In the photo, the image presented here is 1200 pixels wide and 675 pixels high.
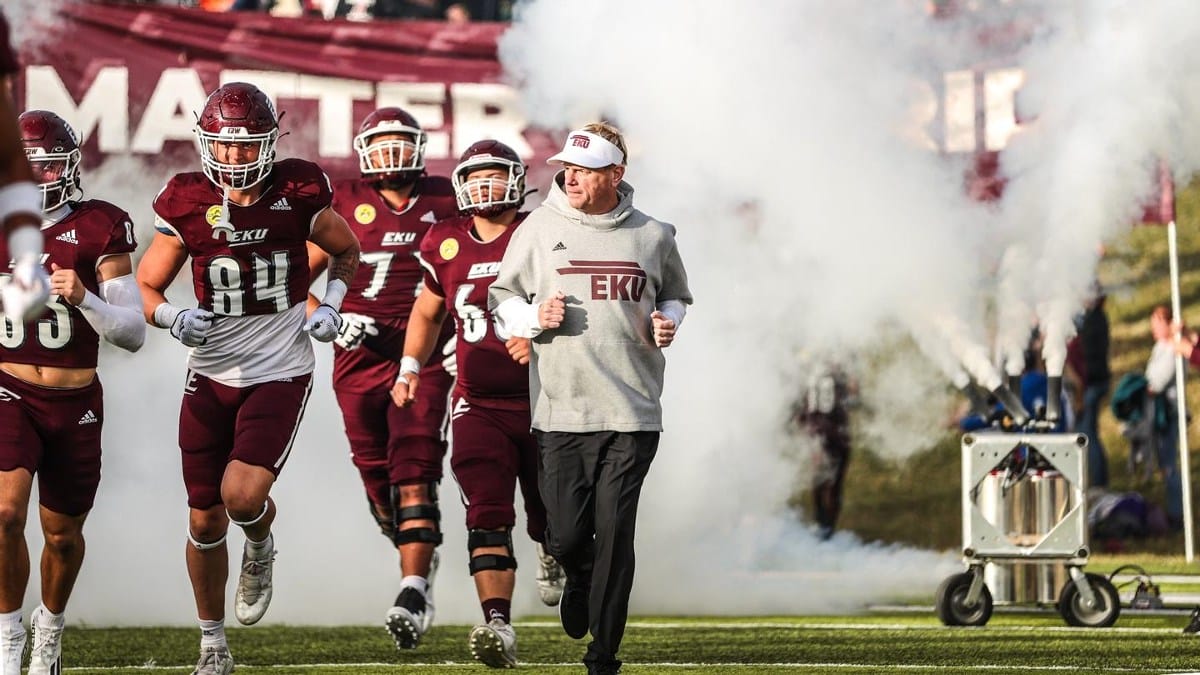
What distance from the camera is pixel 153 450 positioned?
34.4 ft

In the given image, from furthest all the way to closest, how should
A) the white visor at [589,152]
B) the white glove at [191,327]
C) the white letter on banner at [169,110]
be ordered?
the white letter on banner at [169,110]
the white glove at [191,327]
the white visor at [589,152]

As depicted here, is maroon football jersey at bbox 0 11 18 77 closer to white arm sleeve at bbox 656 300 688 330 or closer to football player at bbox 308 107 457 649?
white arm sleeve at bbox 656 300 688 330

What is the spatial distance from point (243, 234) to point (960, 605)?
3.88 meters

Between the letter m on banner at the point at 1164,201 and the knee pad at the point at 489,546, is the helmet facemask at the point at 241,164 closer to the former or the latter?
the knee pad at the point at 489,546

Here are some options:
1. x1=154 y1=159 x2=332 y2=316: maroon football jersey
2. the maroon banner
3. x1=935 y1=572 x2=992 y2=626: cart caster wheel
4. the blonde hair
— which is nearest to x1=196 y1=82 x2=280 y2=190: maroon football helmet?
x1=154 y1=159 x2=332 y2=316: maroon football jersey

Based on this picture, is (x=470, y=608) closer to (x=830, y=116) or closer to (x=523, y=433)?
(x=523, y=433)

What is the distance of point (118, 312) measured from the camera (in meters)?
6.00

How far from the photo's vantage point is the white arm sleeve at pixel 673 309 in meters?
6.09

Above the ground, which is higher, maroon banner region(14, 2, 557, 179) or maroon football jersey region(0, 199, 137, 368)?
maroon banner region(14, 2, 557, 179)

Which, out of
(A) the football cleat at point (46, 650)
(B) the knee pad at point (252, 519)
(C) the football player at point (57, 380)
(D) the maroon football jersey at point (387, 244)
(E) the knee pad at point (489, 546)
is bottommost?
(A) the football cleat at point (46, 650)

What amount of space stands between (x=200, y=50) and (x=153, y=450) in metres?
2.39

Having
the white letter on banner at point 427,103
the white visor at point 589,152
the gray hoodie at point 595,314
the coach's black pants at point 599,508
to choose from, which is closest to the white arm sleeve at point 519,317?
the gray hoodie at point 595,314

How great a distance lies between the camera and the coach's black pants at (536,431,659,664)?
5.95m

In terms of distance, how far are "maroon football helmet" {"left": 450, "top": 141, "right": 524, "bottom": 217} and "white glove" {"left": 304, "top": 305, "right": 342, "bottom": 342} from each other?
1067mm
